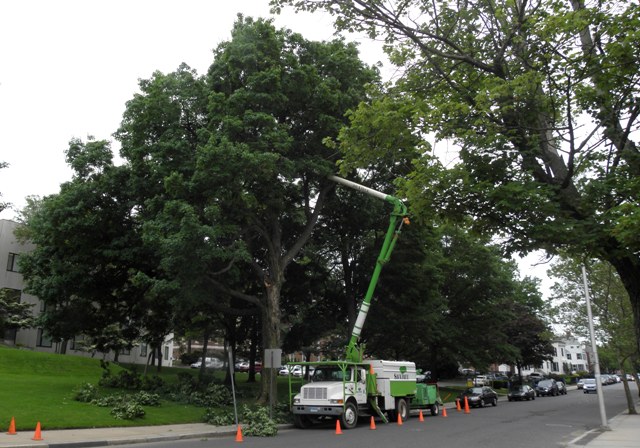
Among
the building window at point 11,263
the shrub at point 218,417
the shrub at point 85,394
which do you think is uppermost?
the building window at point 11,263

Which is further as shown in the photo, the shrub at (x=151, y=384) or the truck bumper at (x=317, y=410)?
the shrub at (x=151, y=384)

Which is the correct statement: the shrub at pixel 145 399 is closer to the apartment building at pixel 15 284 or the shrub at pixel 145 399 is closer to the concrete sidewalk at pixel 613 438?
the concrete sidewalk at pixel 613 438

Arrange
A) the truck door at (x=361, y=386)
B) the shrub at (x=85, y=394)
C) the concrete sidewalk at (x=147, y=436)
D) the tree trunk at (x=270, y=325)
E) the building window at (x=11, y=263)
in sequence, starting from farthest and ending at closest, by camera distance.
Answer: the building window at (x=11, y=263), the tree trunk at (x=270, y=325), the truck door at (x=361, y=386), the shrub at (x=85, y=394), the concrete sidewalk at (x=147, y=436)

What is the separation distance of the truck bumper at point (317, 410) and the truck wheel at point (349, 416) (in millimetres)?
232

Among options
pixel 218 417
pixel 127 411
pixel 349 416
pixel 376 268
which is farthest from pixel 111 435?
pixel 376 268

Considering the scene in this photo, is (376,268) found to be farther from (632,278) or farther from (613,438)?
(632,278)

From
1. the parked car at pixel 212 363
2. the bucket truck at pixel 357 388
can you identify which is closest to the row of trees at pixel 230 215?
the bucket truck at pixel 357 388

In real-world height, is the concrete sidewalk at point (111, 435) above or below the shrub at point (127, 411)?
below

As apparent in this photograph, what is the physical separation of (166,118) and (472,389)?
25.5m

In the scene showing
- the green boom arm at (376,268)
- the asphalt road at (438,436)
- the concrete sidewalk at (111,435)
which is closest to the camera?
the concrete sidewalk at (111,435)

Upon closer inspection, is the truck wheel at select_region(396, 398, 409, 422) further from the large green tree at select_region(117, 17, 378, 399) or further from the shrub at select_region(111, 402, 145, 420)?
the shrub at select_region(111, 402, 145, 420)

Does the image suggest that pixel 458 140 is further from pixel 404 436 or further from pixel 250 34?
pixel 250 34

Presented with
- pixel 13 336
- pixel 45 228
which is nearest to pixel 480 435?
pixel 45 228

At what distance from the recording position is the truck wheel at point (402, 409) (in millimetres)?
21578
